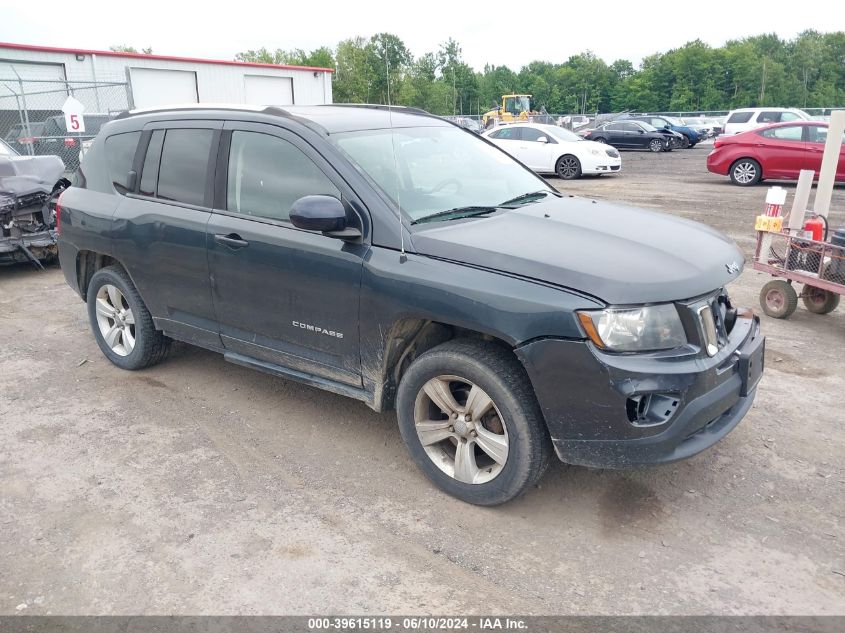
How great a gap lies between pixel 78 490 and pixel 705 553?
311 cm

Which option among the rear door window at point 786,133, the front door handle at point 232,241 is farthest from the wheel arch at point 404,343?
the rear door window at point 786,133

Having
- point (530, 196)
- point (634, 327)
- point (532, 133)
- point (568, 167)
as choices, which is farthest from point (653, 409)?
point (532, 133)

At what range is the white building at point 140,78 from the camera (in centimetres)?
2273

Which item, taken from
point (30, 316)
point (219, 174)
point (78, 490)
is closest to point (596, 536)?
point (78, 490)

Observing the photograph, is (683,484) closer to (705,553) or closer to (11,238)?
(705,553)

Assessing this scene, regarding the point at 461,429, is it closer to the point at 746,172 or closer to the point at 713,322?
the point at 713,322

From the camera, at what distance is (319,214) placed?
3.39 metres

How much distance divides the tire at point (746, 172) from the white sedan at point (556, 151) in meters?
3.19

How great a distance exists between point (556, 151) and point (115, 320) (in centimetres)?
1567

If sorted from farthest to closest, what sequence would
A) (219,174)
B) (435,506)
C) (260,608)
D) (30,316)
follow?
(30,316)
(219,174)
(435,506)
(260,608)

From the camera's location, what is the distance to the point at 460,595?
279cm

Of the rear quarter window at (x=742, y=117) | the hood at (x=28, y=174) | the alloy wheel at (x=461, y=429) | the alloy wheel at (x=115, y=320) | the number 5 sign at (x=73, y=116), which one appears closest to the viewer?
the alloy wheel at (x=461, y=429)

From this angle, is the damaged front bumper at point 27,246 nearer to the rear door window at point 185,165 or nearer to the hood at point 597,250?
the rear door window at point 185,165

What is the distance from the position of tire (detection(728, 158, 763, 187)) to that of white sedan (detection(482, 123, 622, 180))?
319cm
